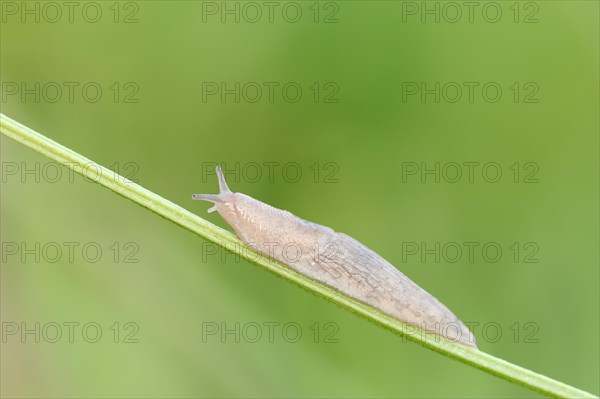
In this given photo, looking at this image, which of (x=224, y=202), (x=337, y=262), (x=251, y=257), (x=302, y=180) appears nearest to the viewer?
(x=251, y=257)

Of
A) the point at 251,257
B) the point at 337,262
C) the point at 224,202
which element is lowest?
the point at 337,262

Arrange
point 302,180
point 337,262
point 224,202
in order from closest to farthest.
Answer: point 337,262 < point 224,202 < point 302,180

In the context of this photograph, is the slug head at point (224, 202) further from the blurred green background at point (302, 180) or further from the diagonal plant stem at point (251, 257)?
the blurred green background at point (302, 180)

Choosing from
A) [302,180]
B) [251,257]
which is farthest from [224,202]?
[302,180]

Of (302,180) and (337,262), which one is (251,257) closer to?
(337,262)

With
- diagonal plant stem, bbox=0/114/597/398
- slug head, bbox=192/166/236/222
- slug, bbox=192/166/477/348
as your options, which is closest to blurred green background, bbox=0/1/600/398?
slug head, bbox=192/166/236/222

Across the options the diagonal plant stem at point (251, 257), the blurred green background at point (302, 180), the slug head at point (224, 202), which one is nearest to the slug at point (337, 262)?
the slug head at point (224, 202)

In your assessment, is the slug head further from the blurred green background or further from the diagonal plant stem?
the blurred green background

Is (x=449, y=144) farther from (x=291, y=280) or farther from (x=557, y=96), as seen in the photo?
(x=291, y=280)
